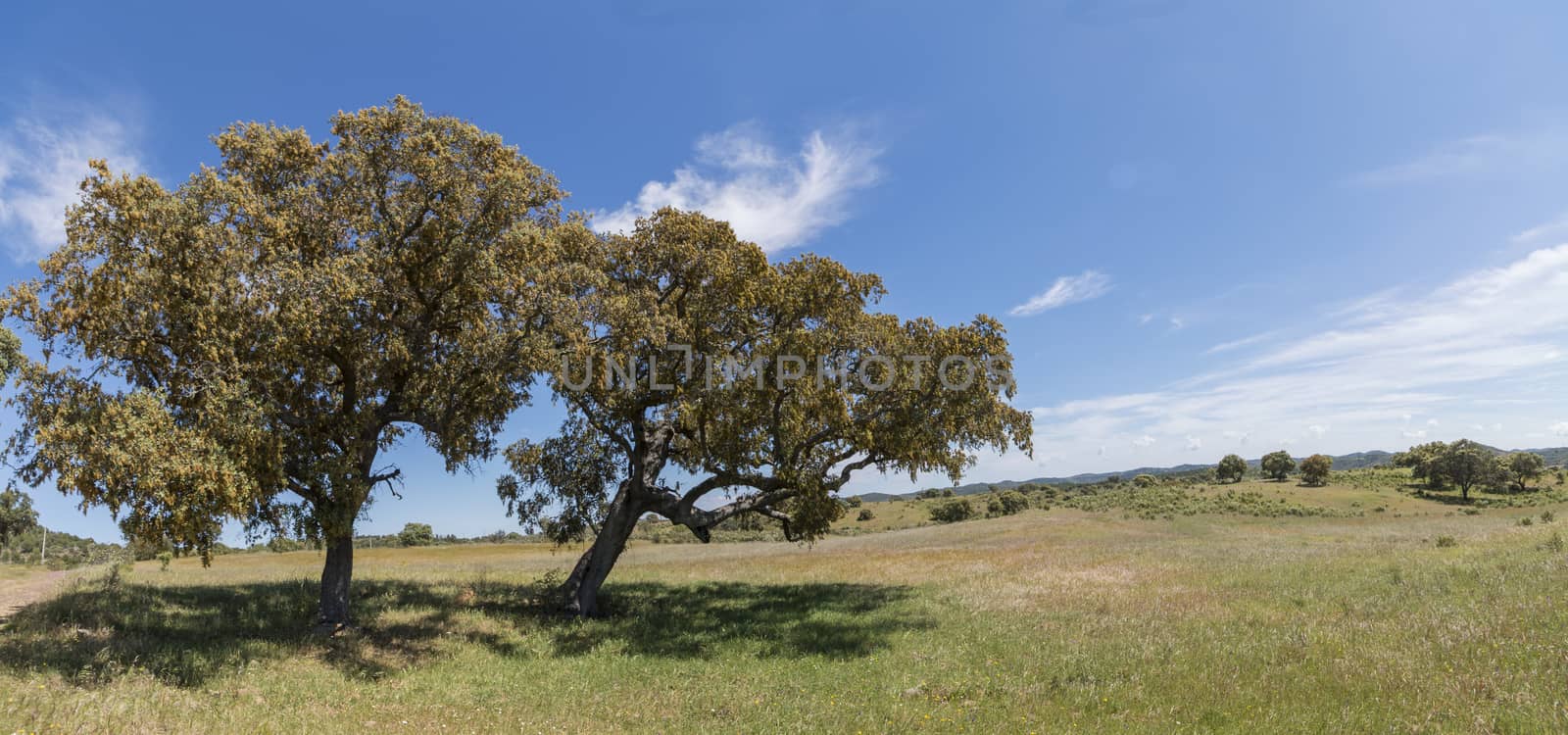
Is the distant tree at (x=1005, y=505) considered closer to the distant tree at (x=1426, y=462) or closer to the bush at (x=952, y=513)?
the bush at (x=952, y=513)

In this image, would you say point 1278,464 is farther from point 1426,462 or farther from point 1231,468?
point 1426,462

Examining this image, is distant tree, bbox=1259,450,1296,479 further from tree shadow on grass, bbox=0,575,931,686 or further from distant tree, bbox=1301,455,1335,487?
tree shadow on grass, bbox=0,575,931,686

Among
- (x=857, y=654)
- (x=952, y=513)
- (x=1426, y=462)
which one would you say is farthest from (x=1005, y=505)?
(x=857, y=654)

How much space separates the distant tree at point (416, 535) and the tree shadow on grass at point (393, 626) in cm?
6621

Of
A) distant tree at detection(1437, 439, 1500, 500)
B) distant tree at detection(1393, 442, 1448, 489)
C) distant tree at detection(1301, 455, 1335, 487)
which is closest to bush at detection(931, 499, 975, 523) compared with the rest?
distant tree at detection(1301, 455, 1335, 487)

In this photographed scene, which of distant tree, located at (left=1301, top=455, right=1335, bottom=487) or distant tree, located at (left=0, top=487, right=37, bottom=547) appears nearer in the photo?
distant tree, located at (left=0, top=487, right=37, bottom=547)

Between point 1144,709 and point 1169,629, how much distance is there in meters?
6.76

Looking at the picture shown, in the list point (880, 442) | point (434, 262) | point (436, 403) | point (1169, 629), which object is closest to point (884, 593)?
point (880, 442)

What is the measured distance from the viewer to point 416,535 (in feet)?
286

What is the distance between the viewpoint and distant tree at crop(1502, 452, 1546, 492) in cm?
9550

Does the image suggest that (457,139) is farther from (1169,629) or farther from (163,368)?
(1169,629)

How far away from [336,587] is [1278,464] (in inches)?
→ 6532

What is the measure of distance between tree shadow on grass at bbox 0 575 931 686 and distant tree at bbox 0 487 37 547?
36893 millimetres

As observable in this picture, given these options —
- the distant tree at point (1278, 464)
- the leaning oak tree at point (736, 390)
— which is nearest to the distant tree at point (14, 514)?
the leaning oak tree at point (736, 390)
